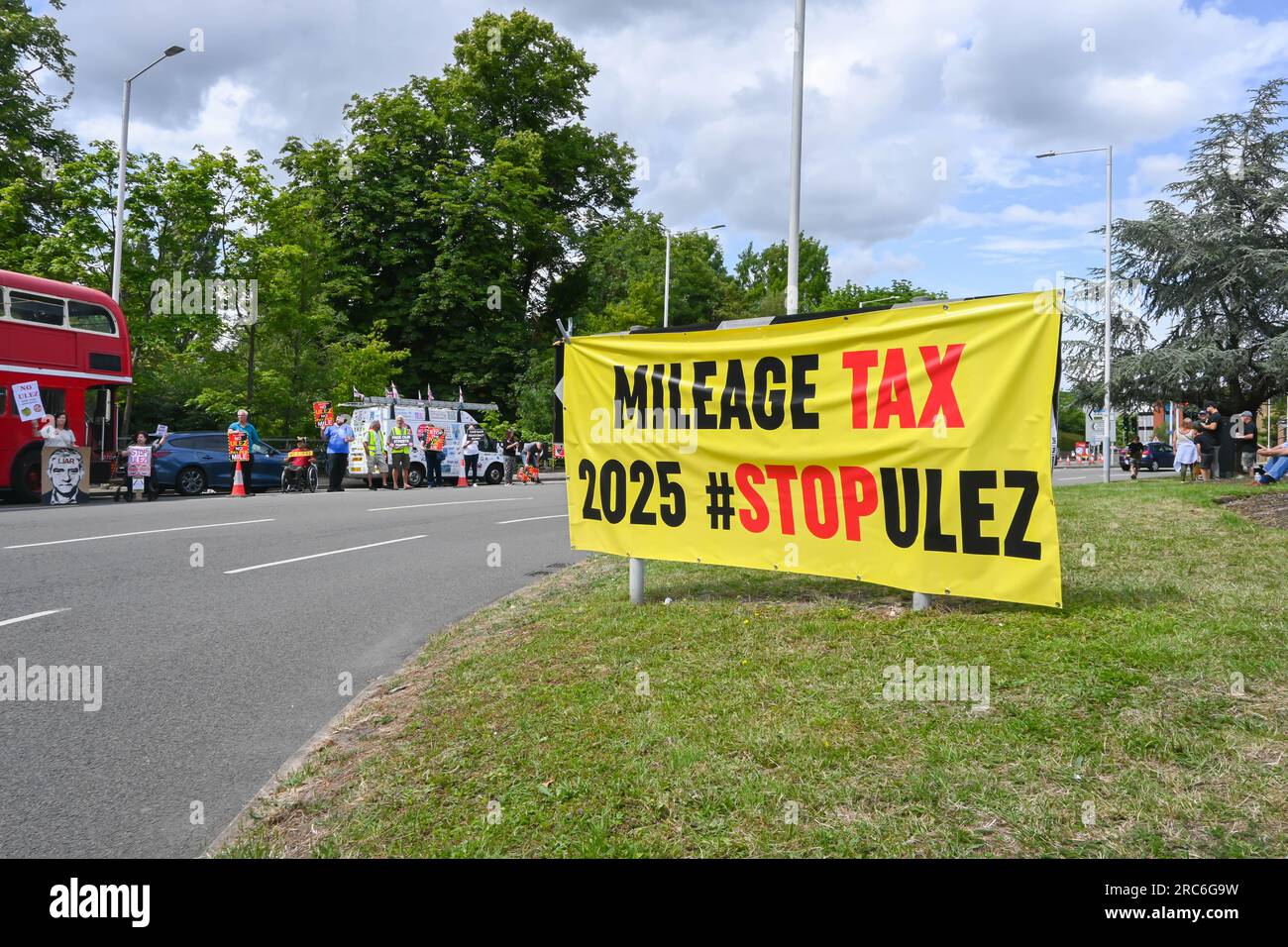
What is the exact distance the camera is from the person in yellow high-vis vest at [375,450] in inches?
1053

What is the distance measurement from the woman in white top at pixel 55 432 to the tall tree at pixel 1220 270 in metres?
24.1

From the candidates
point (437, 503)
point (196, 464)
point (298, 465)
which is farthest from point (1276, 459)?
point (196, 464)

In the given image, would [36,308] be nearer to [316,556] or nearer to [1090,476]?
[316,556]

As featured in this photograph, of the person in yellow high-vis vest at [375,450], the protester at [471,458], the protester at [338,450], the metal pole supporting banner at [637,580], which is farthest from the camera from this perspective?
the protester at [471,458]

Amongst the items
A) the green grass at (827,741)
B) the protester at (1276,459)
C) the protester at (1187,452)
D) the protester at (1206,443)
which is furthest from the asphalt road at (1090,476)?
the green grass at (827,741)

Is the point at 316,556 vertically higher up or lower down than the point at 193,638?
higher up

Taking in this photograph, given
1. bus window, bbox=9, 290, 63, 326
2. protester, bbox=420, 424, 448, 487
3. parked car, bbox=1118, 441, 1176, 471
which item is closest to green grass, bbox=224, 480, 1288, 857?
bus window, bbox=9, 290, 63, 326

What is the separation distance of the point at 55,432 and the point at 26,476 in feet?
3.36

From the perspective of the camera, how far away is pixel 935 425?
233 inches

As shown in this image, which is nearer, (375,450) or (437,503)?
(437,503)

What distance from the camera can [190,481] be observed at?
23969mm

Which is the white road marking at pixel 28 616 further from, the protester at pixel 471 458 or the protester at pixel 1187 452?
the protester at pixel 471 458

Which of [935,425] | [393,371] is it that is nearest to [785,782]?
[935,425]
